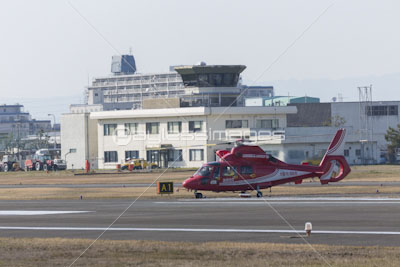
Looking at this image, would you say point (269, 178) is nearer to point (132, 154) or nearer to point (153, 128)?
point (153, 128)

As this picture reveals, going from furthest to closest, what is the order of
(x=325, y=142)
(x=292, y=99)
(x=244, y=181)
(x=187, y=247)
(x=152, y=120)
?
(x=292, y=99) < (x=152, y=120) < (x=325, y=142) < (x=244, y=181) < (x=187, y=247)

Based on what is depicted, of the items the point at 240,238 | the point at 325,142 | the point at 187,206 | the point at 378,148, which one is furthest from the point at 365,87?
the point at 240,238

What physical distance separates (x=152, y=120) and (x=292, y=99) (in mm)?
58815

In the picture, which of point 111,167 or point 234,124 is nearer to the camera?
point 234,124

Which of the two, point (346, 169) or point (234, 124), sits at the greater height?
point (234, 124)

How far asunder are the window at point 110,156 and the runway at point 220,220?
5908 cm

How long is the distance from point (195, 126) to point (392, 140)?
105 ft

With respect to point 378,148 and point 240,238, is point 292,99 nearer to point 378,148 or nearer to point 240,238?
point 378,148

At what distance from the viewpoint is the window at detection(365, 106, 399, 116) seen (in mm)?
113312

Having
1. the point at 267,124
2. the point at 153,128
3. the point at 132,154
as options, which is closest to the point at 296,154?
the point at 267,124

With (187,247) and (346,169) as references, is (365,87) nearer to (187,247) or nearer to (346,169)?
(346,169)

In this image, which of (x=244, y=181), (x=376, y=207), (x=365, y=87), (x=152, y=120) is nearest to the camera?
(x=376, y=207)

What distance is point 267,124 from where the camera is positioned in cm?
9725

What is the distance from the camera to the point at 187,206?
3816 centimetres
